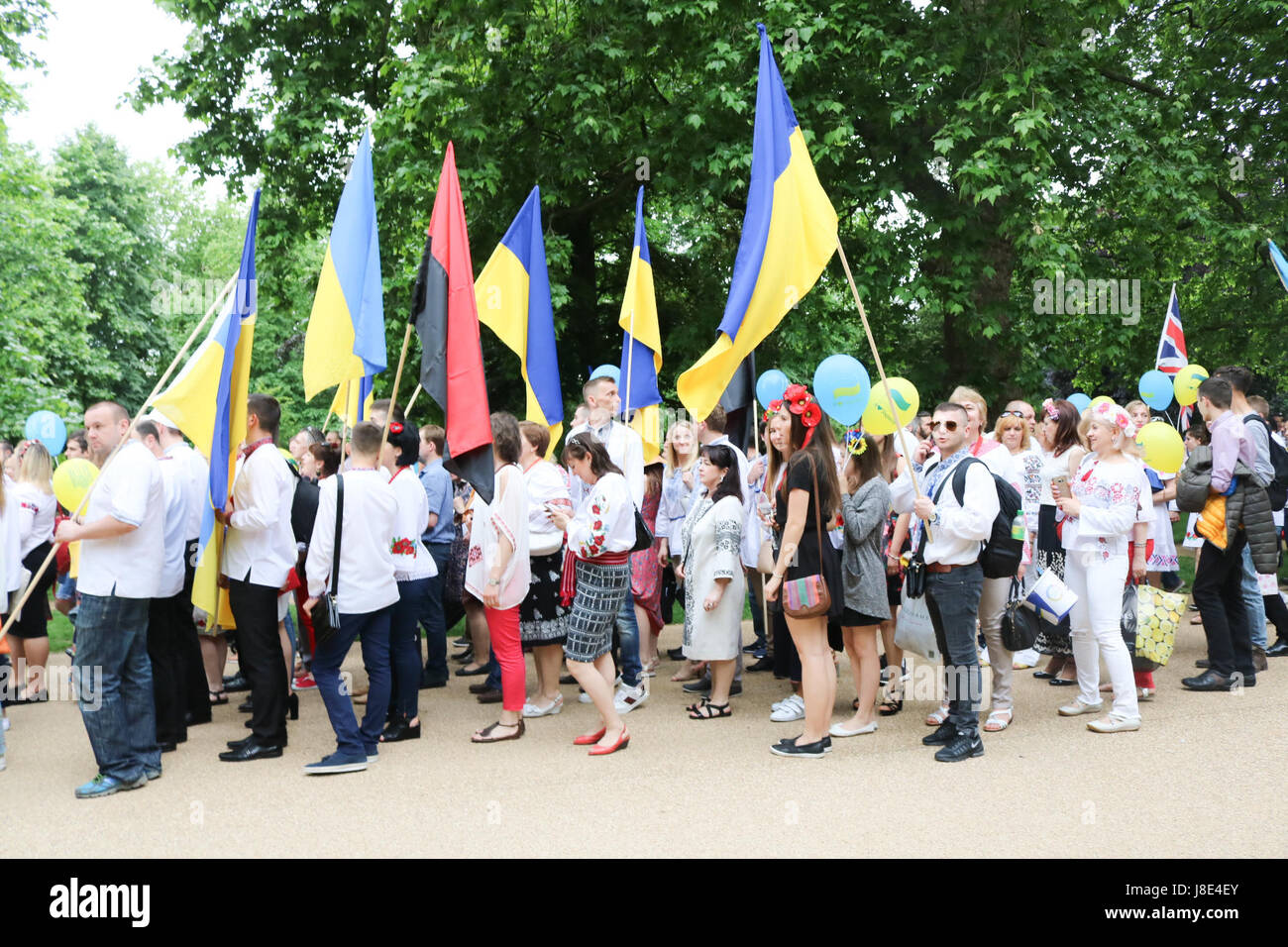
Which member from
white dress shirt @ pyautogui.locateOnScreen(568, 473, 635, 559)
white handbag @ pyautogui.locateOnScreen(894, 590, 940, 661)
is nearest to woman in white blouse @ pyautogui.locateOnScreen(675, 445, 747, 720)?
white dress shirt @ pyautogui.locateOnScreen(568, 473, 635, 559)

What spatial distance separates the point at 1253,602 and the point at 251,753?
277 inches

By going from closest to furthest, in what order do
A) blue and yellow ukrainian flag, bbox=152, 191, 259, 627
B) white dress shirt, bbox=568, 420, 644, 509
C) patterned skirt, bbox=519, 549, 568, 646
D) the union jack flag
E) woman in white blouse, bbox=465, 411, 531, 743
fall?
blue and yellow ukrainian flag, bbox=152, 191, 259, 627 < woman in white blouse, bbox=465, 411, 531, 743 < patterned skirt, bbox=519, 549, 568, 646 < white dress shirt, bbox=568, 420, 644, 509 < the union jack flag

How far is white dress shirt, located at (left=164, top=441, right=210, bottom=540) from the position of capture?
21.7ft

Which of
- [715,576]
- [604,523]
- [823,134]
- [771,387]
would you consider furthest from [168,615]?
[823,134]

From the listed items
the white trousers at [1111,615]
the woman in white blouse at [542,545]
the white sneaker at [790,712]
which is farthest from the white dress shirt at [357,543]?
the white trousers at [1111,615]

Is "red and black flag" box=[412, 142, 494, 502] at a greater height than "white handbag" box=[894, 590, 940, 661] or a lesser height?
greater

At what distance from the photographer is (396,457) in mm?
7184

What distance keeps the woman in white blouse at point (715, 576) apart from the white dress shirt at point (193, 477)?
3063 mm

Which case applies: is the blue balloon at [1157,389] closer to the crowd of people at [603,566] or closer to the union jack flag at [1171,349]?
the union jack flag at [1171,349]

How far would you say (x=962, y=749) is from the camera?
601 cm

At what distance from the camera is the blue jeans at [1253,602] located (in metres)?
8.00

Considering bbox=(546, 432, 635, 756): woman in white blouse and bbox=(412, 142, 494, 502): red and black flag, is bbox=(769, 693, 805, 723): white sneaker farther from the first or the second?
bbox=(412, 142, 494, 502): red and black flag

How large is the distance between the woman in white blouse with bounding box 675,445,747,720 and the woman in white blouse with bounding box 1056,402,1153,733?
2016 millimetres

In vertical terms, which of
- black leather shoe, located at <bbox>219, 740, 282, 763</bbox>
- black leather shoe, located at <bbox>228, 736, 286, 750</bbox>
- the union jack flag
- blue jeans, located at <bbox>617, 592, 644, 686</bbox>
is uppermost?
the union jack flag
